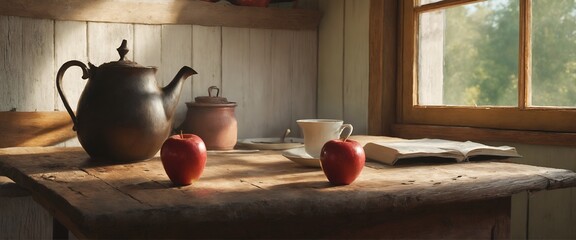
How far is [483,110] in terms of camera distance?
2279 mm

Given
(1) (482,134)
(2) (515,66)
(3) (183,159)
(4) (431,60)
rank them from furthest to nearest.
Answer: (4) (431,60), (2) (515,66), (1) (482,134), (3) (183,159)

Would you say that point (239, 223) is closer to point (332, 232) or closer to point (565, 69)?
point (332, 232)

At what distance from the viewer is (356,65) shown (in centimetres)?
279

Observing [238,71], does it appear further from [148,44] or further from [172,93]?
[172,93]

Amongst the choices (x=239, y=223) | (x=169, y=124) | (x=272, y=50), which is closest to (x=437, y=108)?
(x=272, y=50)

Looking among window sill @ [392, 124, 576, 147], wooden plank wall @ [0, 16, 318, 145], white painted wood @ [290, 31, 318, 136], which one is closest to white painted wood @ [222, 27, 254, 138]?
wooden plank wall @ [0, 16, 318, 145]

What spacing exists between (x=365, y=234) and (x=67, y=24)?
5.44ft

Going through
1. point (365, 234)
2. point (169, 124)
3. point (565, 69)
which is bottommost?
point (365, 234)

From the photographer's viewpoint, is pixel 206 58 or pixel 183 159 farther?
pixel 206 58

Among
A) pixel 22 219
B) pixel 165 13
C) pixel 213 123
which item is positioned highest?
pixel 165 13

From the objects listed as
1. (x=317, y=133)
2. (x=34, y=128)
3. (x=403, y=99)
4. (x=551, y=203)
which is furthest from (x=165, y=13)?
(x=551, y=203)

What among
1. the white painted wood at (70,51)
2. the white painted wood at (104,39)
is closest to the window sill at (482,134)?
the white painted wood at (104,39)

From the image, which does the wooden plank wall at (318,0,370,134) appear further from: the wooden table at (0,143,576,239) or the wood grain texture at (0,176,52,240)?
the wood grain texture at (0,176,52,240)

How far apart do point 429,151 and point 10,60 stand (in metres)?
1.61
